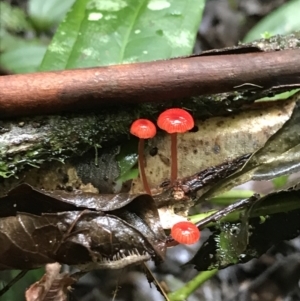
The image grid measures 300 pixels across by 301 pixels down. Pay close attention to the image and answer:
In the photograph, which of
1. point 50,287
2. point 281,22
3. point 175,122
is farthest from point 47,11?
point 50,287

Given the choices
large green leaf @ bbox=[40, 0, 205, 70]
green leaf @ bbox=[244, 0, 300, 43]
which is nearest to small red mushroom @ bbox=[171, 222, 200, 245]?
large green leaf @ bbox=[40, 0, 205, 70]

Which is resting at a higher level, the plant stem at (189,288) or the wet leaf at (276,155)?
the wet leaf at (276,155)

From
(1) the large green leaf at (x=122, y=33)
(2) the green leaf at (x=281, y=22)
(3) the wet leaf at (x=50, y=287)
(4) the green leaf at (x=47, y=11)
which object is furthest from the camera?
(4) the green leaf at (x=47, y=11)

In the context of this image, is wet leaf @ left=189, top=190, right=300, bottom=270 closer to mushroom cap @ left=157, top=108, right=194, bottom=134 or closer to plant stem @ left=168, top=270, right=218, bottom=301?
plant stem @ left=168, top=270, right=218, bottom=301

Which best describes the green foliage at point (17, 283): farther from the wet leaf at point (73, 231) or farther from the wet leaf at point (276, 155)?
the wet leaf at point (276, 155)

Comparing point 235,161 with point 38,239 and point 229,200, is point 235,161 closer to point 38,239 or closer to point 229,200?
point 229,200

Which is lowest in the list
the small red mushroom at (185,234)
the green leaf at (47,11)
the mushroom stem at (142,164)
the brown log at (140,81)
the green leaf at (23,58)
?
the green leaf at (23,58)

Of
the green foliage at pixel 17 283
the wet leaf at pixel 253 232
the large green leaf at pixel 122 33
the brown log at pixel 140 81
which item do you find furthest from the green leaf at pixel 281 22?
the green foliage at pixel 17 283
